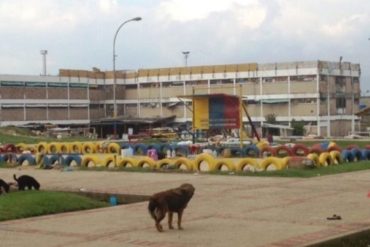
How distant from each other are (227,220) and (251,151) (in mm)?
26199

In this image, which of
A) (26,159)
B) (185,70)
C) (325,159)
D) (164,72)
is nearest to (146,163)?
(325,159)

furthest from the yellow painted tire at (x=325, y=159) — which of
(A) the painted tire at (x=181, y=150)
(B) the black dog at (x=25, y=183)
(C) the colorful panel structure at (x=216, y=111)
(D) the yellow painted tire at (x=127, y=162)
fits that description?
(B) the black dog at (x=25, y=183)

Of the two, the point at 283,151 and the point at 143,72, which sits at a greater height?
the point at 143,72

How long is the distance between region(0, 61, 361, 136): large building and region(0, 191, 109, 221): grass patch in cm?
7443

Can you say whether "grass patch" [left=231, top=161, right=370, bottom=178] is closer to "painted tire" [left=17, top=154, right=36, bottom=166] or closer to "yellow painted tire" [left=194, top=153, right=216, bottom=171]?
"yellow painted tire" [left=194, top=153, right=216, bottom=171]

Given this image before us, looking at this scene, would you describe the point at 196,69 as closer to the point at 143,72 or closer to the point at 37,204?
the point at 143,72

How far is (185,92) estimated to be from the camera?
4286 inches

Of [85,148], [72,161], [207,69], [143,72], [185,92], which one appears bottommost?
[72,161]

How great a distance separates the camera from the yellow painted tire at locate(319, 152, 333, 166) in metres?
29.0

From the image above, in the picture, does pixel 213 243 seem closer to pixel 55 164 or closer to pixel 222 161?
pixel 222 161

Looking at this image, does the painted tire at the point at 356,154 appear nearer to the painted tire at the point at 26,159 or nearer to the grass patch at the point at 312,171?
the grass patch at the point at 312,171

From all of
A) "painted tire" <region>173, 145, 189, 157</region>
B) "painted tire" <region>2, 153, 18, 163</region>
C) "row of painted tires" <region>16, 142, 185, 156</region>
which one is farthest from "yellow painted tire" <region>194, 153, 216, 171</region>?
"row of painted tires" <region>16, 142, 185, 156</region>

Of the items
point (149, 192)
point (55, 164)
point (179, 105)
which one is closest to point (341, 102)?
point (179, 105)

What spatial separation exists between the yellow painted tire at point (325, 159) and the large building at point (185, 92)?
2450 inches
